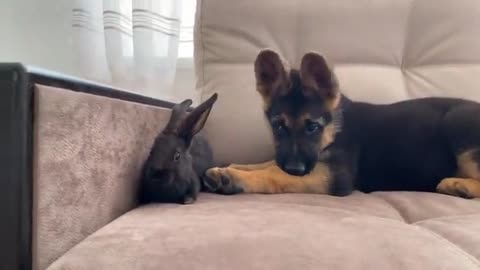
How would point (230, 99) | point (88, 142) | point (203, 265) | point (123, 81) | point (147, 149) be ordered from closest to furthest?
point (203, 265) < point (88, 142) < point (147, 149) < point (230, 99) < point (123, 81)

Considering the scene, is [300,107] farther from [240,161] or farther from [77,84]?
[77,84]

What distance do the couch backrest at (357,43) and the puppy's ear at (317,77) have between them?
220 mm

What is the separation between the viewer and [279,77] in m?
1.17

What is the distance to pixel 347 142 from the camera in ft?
3.99

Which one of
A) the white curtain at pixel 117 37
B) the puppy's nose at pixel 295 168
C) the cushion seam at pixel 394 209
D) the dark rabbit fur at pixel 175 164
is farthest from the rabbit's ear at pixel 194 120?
the white curtain at pixel 117 37

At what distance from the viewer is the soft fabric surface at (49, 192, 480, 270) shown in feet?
2.00

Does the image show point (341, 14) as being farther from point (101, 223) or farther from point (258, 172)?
point (101, 223)

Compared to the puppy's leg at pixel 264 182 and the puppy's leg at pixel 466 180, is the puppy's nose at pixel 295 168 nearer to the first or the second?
the puppy's leg at pixel 264 182

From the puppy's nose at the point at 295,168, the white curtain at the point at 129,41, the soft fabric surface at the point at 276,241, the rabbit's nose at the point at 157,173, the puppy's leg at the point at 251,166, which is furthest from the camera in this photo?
the white curtain at the point at 129,41

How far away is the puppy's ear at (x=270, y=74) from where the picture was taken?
1160 mm

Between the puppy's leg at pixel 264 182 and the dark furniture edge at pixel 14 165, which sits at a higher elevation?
the dark furniture edge at pixel 14 165

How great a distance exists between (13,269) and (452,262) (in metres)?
0.54

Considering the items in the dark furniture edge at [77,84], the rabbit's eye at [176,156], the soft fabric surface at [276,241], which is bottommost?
the soft fabric surface at [276,241]

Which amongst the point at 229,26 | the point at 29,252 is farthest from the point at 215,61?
the point at 29,252
